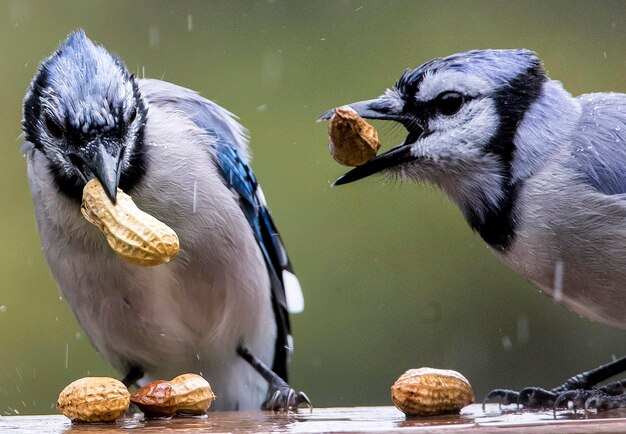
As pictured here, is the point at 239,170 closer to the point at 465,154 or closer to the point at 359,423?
the point at 465,154

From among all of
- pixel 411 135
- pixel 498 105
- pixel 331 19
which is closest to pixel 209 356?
pixel 411 135

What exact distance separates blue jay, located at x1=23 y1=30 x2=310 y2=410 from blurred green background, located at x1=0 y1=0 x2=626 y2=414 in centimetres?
122

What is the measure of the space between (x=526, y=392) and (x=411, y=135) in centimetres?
56

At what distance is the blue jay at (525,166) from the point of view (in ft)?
7.75

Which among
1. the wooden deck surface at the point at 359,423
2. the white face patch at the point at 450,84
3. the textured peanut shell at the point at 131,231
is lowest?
the wooden deck surface at the point at 359,423

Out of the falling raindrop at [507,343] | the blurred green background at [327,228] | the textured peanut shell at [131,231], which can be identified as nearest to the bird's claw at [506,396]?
the textured peanut shell at [131,231]

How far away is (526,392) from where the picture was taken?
233cm

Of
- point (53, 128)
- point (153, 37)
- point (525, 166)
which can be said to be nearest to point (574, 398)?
point (525, 166)

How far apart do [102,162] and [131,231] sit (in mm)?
167

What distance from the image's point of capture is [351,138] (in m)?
2.39

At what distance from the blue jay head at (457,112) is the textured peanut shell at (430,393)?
507 mm

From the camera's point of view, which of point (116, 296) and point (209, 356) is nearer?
point (116, 296)

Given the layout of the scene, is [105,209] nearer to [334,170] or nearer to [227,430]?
[227,430]

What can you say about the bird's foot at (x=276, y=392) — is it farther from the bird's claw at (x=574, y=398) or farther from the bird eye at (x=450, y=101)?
the bird eye at (x=450, y=101)
